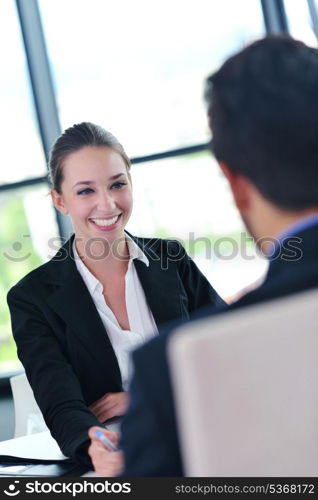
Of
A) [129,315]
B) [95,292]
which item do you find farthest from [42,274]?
[129,315]

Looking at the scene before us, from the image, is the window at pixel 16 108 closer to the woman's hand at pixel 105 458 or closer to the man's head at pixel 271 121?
the woman's hand at pixel 105 458

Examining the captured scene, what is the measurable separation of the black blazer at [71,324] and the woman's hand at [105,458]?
200 millimetres

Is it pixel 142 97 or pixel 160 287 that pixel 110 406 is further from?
pixel 142 97

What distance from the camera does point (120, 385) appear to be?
7.63 feet

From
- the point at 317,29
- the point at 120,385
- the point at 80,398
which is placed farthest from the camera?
the point at 317,29

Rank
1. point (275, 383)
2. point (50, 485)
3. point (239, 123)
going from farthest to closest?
point (50, 485) < point (239, 123) < point (275, 383)

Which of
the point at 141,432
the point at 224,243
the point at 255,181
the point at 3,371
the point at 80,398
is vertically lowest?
the point at 3,371

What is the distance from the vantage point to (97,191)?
2537 millimetres

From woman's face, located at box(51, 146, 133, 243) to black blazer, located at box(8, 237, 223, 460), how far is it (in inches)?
4.2

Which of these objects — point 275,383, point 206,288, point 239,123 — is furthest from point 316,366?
point 206,288

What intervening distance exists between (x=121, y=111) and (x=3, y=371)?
176 centimetres

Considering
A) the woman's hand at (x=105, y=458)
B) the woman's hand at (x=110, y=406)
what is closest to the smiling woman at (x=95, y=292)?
the woman's hand at (x=110, y=406)

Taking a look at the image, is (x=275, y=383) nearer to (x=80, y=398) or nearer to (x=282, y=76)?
(x=282, y=76)

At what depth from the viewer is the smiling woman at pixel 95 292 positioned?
2.23 metres
